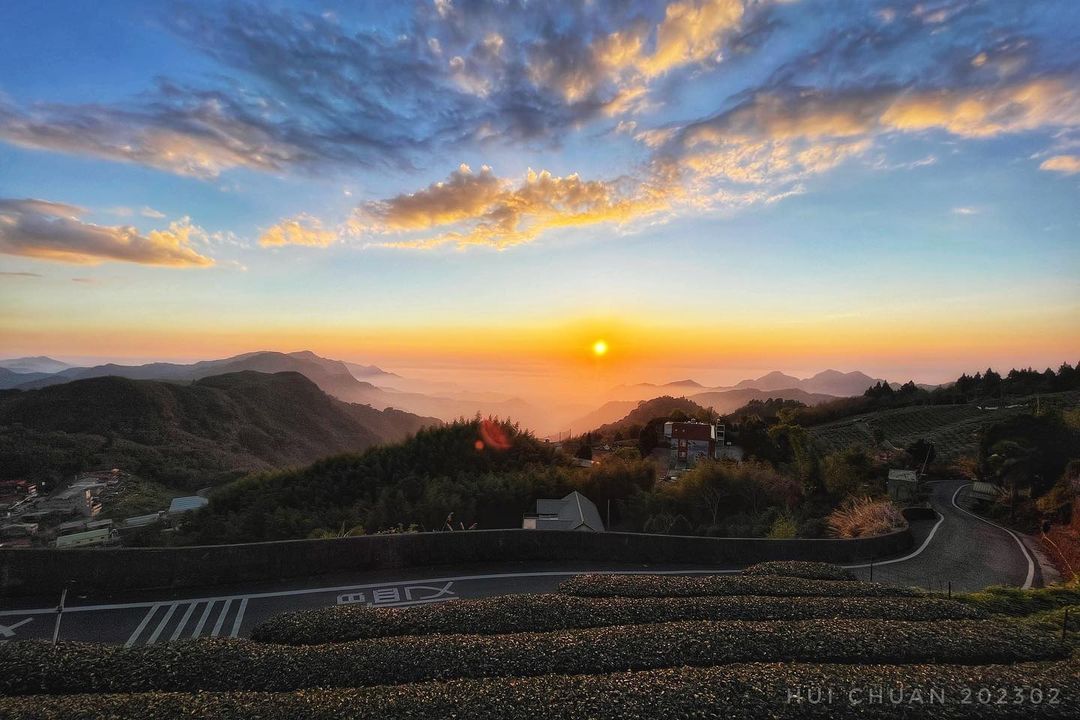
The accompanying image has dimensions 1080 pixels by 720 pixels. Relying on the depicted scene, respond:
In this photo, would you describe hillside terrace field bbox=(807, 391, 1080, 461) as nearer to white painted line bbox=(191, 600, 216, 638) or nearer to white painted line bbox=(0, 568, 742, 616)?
white painted line bbox=(0, 568, 742, 616)

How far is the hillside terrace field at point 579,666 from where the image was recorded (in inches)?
209

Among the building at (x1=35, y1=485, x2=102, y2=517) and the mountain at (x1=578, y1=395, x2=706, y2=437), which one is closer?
the building at (x1=35, y1=485, x2=102, y2=517)

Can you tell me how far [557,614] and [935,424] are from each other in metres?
74.5

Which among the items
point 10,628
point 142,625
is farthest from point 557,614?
point 10,628

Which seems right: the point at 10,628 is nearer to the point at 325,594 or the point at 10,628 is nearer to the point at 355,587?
the point at 325,594

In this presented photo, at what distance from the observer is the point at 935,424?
64.9 metres

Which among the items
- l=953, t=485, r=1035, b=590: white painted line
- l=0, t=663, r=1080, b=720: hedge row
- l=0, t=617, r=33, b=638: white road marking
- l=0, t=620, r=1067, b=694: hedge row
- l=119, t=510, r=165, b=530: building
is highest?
l=0, t=663, r=1080, b=720: hedge row

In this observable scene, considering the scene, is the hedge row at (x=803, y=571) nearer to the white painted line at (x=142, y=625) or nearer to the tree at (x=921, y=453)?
the white painted line at (x=142, y=625)

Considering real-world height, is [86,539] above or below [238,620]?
below

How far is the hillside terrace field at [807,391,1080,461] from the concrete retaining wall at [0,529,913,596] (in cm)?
4094

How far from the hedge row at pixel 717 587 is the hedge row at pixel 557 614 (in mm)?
474

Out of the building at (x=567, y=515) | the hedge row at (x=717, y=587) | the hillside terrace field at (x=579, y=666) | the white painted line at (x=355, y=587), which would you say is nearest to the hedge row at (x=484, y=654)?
the hillside terrace field at (x=579, y=666)

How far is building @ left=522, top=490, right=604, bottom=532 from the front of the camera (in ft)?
65.1

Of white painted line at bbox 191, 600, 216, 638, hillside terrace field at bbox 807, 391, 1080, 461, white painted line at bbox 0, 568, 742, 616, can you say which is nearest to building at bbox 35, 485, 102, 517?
white painted line at bbox 0, 568, 742, 616
